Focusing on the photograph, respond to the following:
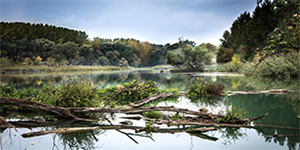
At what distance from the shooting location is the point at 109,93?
7547 mm

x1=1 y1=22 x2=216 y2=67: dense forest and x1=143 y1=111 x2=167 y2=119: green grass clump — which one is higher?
x1=1 y1=22 x2=216 y2=67: dense forest

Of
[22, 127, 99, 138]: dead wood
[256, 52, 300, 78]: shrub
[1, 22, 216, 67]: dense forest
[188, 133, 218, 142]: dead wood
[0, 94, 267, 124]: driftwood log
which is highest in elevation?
[1, 22, 216, 67]: dense forest

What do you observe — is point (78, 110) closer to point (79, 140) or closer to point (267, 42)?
point (79, 140)

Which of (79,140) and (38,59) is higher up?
(38,59)

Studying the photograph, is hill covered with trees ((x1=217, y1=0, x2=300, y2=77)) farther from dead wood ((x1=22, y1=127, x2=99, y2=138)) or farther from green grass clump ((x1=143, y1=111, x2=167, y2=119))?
dead wood ((x1=22, y1=127, x2=99, y2=138))

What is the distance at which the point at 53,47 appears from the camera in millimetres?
23453

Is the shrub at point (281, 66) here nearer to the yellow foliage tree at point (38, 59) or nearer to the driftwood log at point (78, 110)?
the driftwood log at point (78, 110)

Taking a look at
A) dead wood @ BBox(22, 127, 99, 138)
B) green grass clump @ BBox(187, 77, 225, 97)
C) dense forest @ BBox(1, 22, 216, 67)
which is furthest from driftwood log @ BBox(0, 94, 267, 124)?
dense forest @ BBox(1, 22, 216, 67)

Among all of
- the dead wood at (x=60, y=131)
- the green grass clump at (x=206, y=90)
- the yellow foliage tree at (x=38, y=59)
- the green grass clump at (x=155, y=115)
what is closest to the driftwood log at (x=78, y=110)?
the green grass clump at (x=155, y=115)

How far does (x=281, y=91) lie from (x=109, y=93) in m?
6.59

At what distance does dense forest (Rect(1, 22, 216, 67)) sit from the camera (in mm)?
20750

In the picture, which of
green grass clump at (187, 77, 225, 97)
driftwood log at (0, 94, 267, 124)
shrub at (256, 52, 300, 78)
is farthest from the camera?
shrub at (256, 52, 300, 78)

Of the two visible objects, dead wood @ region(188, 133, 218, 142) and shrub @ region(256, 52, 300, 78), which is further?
shrub @ region(256, 52, 300, 78)

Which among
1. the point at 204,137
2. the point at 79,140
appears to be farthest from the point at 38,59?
the point at 204,137
